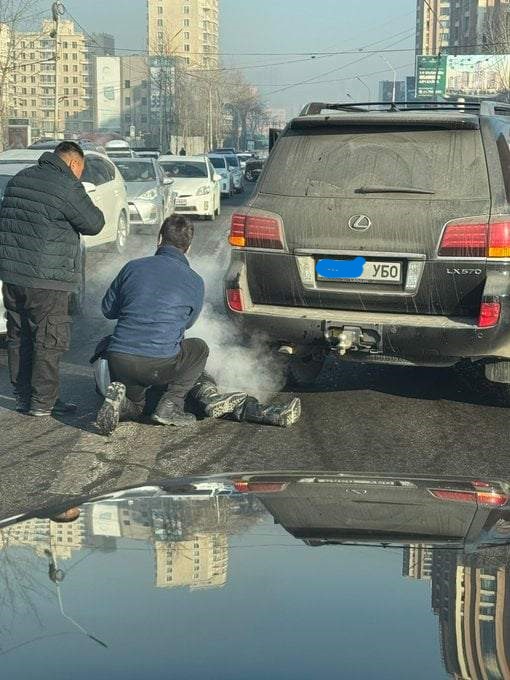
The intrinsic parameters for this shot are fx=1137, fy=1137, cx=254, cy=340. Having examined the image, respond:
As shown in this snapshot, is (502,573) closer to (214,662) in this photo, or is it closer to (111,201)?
(214,662)

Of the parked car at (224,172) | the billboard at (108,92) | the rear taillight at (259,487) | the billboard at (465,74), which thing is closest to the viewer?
the rear taillight at (259,487)

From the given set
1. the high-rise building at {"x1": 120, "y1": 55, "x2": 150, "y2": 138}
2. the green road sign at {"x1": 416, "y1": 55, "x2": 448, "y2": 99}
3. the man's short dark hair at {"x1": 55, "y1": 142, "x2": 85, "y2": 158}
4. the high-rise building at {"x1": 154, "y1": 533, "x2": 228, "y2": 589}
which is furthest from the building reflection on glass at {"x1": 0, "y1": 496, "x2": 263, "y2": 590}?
the high-rise building at {"x1": 120, "y1": 55, "x2": 150, "y2": 138}

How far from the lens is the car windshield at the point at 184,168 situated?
28.7m

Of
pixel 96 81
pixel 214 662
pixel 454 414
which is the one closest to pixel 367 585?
pixel 214 662

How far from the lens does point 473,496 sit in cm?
315

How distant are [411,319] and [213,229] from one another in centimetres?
1910

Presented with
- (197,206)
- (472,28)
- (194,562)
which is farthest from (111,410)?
(472,28)

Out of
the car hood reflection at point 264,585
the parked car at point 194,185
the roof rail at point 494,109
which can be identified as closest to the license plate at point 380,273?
the roof rail at point 494,109

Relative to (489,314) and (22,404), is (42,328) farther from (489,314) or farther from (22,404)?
(489,314)

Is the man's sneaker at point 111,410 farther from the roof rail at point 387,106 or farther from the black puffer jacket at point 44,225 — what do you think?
the roof rail at point 387,106

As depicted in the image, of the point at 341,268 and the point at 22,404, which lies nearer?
the point at 341,268

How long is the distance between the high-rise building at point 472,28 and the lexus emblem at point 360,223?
266ft

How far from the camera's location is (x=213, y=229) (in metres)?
25.8

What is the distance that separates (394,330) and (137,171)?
17472mm
